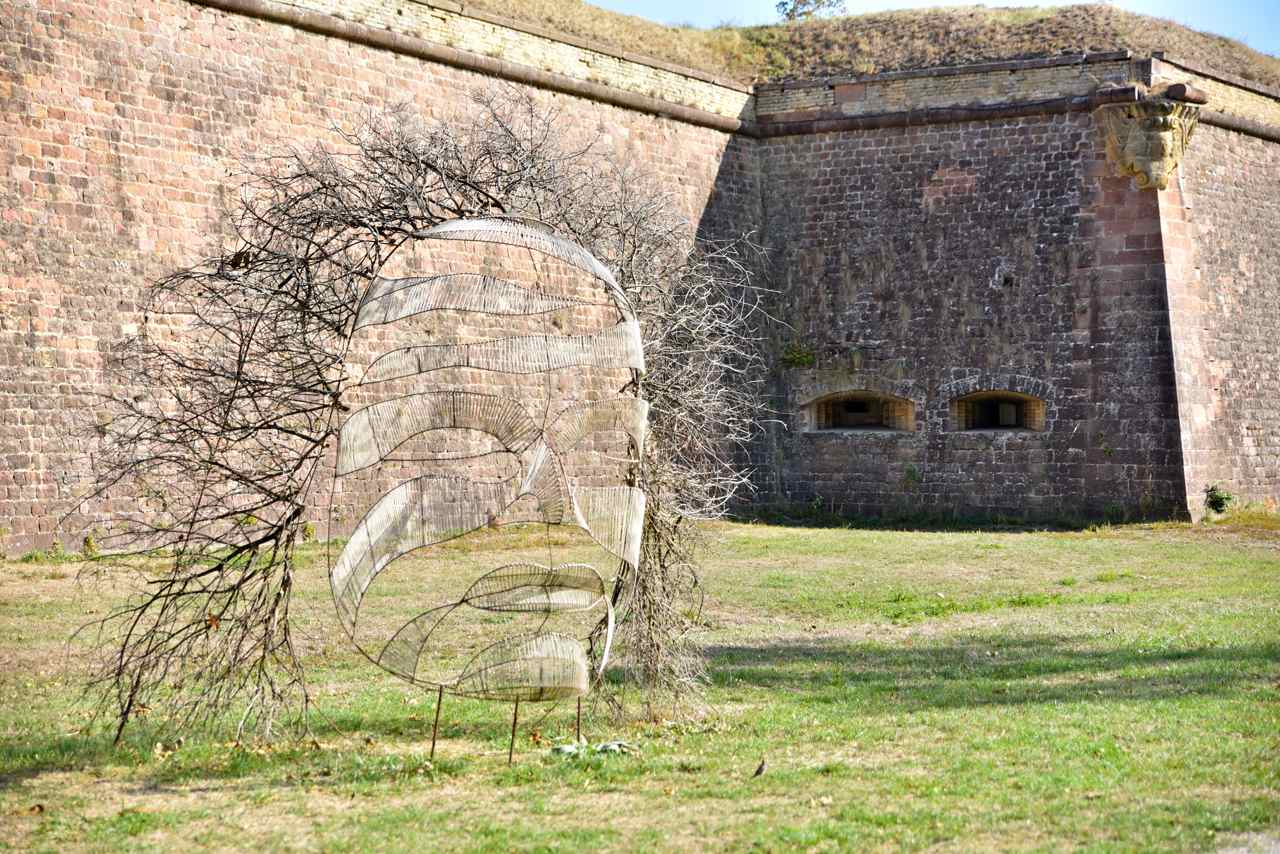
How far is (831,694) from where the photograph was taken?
8.64 m

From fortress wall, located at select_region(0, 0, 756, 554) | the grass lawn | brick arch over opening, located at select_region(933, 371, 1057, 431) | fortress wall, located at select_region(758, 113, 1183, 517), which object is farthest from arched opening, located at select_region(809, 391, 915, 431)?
the grass lawn

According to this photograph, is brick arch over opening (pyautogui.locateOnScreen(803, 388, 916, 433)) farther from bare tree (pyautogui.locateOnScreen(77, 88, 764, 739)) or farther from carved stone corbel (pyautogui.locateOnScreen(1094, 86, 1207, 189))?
bare tree (pyautogui.locateOnScreen(77, 88, 764, 739))

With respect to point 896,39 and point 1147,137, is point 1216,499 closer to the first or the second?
point 1147,137

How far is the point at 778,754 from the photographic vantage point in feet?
23.0

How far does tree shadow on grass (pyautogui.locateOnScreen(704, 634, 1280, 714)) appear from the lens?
27.8 ft

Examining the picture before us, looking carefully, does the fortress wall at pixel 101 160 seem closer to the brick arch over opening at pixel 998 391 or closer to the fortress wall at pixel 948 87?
the fortress wall at pixel 948 87

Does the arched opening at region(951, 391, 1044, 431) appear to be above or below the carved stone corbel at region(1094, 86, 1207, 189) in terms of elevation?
below

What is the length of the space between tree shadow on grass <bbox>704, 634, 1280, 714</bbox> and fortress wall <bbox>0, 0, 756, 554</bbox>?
6.70 metres

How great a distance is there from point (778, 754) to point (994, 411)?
49.1ft

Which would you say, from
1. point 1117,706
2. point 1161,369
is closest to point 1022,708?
point 1117,706

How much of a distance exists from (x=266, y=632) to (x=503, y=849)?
85.3 inches

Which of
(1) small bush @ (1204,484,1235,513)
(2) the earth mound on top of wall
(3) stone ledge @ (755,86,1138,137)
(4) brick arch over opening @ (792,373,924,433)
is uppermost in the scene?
(2) the earth mound on top of wall

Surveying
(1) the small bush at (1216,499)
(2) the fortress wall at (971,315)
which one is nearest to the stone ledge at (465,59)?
(2) the fortress wall at (971,315)

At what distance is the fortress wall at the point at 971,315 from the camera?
19750 mm
